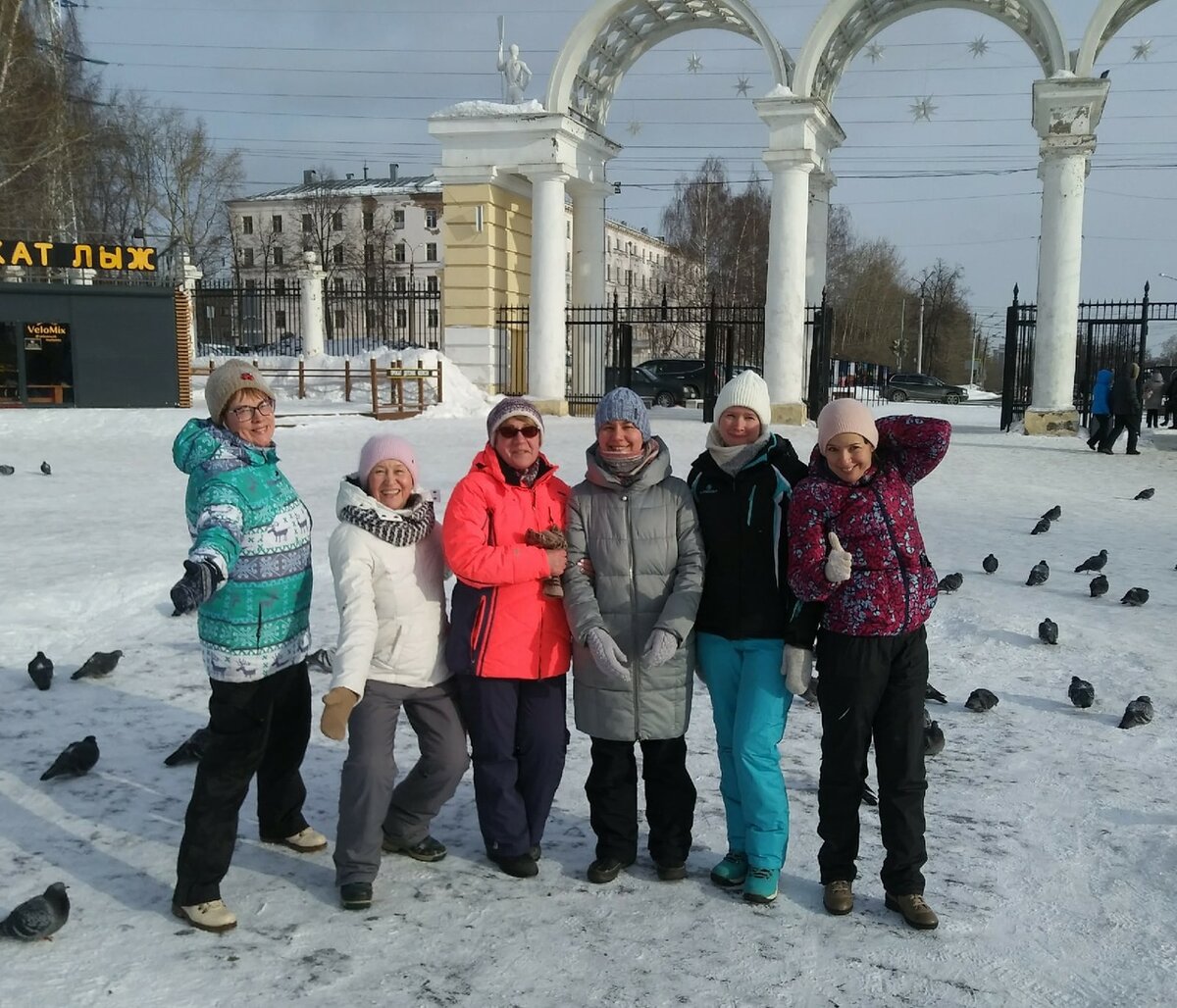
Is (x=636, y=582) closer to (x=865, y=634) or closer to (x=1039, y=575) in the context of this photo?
(x=865, y=634)

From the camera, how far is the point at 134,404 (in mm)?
23125

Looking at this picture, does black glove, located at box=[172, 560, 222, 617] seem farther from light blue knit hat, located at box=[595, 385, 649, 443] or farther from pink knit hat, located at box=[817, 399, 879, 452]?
pink knit hat, located at box=[817, 399, 879, 452]

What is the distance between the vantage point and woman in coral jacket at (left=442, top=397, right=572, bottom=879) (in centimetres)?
345

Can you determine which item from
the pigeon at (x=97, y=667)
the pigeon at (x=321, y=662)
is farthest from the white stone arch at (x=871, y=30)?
the pigeon at (x=97, y=667)

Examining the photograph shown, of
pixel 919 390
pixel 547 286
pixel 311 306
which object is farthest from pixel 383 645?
pixel 919 390

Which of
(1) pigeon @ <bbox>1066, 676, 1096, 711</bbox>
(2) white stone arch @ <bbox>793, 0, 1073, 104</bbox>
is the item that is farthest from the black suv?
(1) pigeon @ <bbox>1066, 676, 1096, 711</bbox>

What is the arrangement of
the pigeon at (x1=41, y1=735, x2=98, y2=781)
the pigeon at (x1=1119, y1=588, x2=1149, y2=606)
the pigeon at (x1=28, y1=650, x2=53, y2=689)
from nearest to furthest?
1. the pigeon at (x1=41, y1=735, x2=98, y2=781)
2. the pigeon at (x1=28, y1=650, x2=53, y2=689)
3. the pigeon at (x1=1119, y1=588, x2=1149, y2=606)

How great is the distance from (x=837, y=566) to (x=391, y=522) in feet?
4.62

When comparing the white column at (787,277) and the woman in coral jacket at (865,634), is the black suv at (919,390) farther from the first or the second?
the woman in coral jacket at (865,634)

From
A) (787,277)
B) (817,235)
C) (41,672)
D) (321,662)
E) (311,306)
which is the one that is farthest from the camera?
(311,306)

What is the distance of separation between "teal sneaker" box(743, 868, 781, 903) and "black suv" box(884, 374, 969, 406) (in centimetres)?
3602

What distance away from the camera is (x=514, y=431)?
3.48 metres

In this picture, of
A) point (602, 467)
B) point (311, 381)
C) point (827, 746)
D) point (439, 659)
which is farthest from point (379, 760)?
point (311, 381)

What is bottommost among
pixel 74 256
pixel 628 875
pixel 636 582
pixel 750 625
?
pixel 628 875
